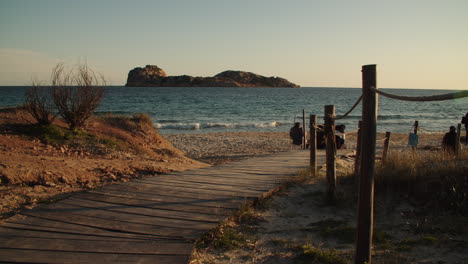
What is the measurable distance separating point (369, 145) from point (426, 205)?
8.57ft

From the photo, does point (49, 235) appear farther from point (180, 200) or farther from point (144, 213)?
point (180, 200)

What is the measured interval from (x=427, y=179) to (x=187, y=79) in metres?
125

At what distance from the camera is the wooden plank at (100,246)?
3395mm

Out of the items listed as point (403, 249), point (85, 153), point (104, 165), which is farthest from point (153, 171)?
point (403, 249)

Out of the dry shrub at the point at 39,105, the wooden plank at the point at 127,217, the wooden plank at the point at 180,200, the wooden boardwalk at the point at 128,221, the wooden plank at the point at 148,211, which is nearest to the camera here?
the wooden boardwalk at the point at 128,221

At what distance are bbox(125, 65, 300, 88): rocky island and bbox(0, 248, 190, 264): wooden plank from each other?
12437 cm

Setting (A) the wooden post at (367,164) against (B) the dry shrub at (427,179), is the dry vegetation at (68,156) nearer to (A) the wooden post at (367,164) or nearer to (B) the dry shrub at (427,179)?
(A) the wooden post at (367,164)

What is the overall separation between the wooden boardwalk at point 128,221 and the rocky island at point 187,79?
401 feet

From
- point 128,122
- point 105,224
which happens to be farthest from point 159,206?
point 128,122

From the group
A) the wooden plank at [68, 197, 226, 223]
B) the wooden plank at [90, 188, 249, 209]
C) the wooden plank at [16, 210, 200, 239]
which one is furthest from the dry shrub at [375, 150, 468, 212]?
the wooden plank at [16, 210, 200, 239]

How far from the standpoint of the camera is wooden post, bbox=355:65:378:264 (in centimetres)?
315

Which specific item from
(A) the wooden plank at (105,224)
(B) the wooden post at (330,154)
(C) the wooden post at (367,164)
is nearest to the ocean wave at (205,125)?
(B) the wooden post at (330,154)

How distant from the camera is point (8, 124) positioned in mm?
9031

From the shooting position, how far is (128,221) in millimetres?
4129
